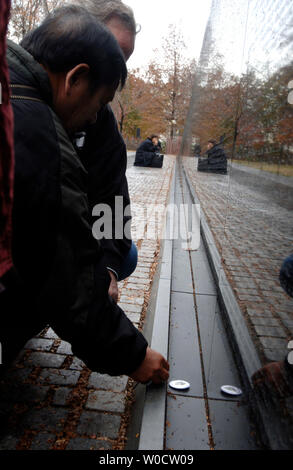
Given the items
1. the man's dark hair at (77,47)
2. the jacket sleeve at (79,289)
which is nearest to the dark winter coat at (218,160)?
the man's dark hair at (77,47)

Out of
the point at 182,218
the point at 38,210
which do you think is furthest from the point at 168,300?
the point at 182,218

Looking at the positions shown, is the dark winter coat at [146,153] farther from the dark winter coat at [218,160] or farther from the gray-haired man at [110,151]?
the gray-haired man at [110,151]

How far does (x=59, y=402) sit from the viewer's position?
2088 millimetres

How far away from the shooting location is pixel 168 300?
3.41 metres

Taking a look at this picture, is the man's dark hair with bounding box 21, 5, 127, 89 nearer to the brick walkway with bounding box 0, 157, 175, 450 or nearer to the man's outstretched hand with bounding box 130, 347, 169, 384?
the man's outstretched hand with bounding box 130, 347, 169, 384

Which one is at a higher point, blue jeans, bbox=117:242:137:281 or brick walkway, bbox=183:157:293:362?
brick walkway, bbox=183:157:293:362

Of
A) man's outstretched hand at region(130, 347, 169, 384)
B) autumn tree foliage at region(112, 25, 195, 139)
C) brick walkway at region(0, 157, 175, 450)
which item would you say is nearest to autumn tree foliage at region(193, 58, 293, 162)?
man's outstretched hand at region(130, 347, 169, 384)

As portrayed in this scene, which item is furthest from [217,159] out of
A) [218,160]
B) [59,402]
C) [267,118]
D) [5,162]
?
[5,162]

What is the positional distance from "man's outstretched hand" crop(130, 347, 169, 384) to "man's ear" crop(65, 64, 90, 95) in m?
1.29

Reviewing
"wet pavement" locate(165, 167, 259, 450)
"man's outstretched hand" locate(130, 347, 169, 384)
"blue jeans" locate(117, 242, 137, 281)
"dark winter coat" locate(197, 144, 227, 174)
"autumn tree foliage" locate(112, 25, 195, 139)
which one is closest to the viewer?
"wet pavement" locate(165, 167, 259, 450)

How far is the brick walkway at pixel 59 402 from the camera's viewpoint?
1826 millimetres

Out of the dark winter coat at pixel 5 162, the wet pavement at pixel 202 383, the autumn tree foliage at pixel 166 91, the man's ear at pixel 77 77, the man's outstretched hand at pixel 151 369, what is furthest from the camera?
the autumn tree foliage at pixel 166 91

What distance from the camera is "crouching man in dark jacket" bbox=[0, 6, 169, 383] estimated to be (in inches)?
49.6
